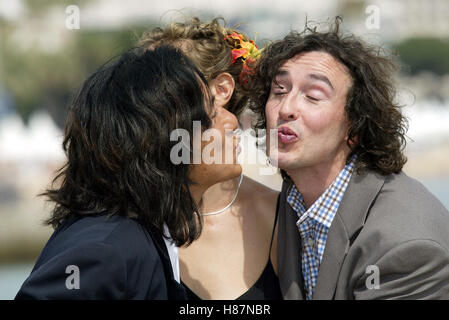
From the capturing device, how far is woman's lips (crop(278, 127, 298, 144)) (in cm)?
351

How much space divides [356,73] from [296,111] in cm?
46

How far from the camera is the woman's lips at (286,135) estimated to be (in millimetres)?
3510

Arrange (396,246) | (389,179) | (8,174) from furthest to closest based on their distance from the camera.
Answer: (8,174), (389,179), (396,246)

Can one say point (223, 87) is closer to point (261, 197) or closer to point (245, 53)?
point (245, 53)

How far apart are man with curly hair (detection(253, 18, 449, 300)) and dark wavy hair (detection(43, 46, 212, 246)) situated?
837 mm

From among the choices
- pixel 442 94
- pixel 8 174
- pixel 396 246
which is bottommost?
pixel 442 94

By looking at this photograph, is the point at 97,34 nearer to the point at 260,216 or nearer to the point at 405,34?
the point at 405,34

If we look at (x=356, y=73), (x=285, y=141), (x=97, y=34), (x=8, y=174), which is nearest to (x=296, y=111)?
(x=285, y=141)

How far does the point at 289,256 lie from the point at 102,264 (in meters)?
1.44

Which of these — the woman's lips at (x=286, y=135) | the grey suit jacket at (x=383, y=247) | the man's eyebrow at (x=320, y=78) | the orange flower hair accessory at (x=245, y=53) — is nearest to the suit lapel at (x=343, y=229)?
the grey suit jacket at (x=383, y=247)

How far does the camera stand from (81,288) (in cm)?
250

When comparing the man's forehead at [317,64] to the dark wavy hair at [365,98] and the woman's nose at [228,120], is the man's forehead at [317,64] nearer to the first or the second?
the dark wavy hair at [365,98]
